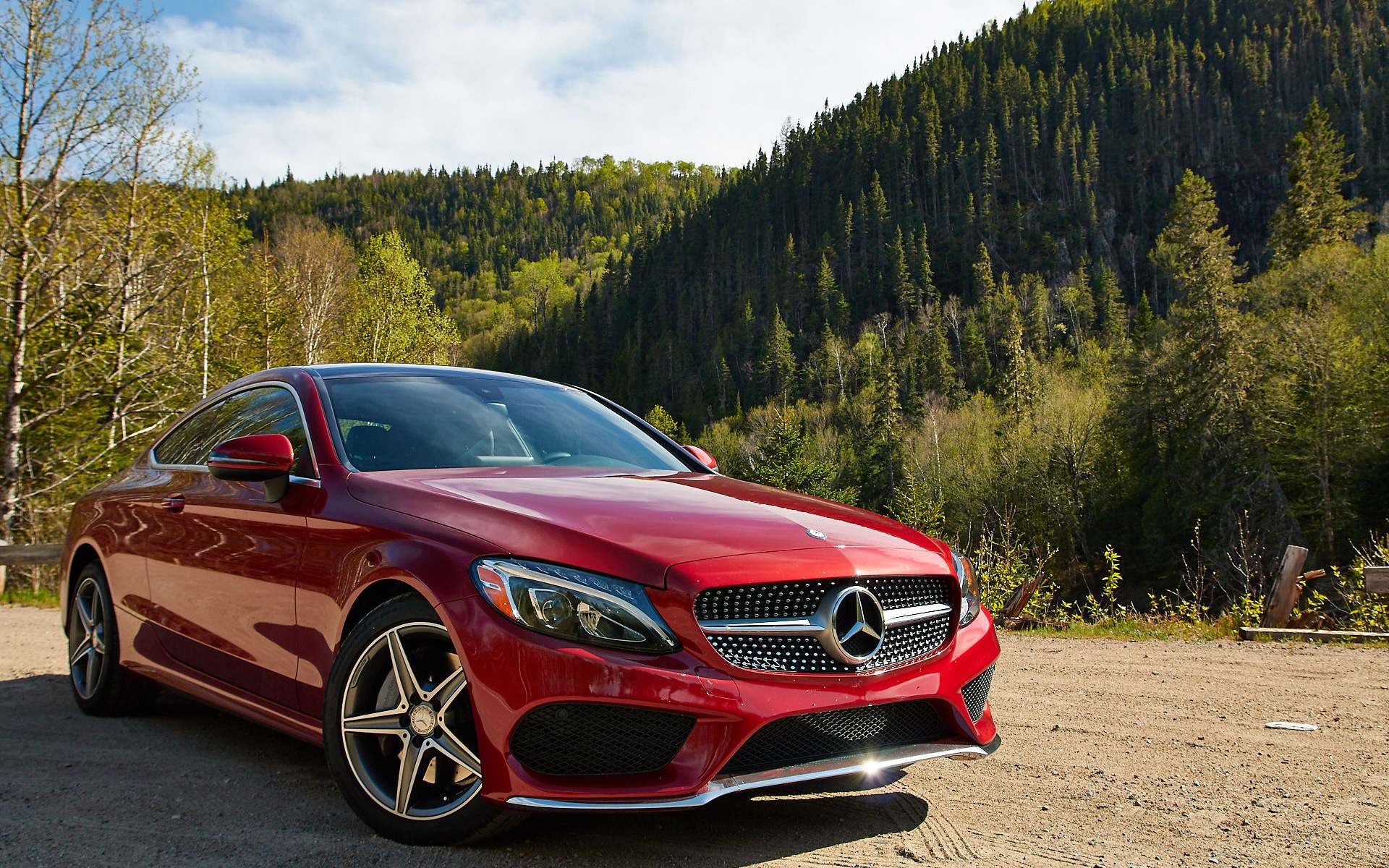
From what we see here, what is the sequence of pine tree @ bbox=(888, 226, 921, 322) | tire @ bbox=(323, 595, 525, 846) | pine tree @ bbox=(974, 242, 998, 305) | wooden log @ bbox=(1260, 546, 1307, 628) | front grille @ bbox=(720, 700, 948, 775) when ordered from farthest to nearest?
pine tree @ bbox=(888, 226, 921, 322), pine tree @ bbox=(974, 242, 998, 305), wooden log @ bbox=(1260, 546, 1307, 628), tire @ bbox=(323, 595, 525, 846), front grille @ bbox=(720, 700, 948, 775)

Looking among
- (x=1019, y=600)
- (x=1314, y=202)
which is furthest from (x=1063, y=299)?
(x=1019, y=600)

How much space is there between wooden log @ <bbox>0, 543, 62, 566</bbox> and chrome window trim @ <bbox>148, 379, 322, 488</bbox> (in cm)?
885

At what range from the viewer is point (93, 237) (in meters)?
17.2

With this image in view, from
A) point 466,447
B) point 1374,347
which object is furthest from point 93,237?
point 1374,347

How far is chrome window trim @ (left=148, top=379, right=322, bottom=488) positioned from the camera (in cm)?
351

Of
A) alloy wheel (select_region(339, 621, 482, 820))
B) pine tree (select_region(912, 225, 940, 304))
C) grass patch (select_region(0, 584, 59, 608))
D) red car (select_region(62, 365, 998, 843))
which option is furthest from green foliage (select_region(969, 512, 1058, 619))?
pine tree (select_region(912, 225, 940, 304))

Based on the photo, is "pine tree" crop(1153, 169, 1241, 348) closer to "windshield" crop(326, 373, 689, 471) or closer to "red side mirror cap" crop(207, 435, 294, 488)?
"windshield" crop(326, 373, 689, 471)

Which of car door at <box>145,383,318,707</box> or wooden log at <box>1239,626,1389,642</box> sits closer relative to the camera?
car door at <box>145,383,318,707</box>

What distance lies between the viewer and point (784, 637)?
271cm

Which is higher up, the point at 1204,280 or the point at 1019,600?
the point at 1204,280

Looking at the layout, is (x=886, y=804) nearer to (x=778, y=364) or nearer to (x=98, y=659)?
(x=98, y=659)

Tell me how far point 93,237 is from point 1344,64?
16206 centimetres

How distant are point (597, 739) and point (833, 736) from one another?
2.15 feet

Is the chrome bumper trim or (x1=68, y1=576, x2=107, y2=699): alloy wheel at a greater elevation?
the chrome bumper trim
